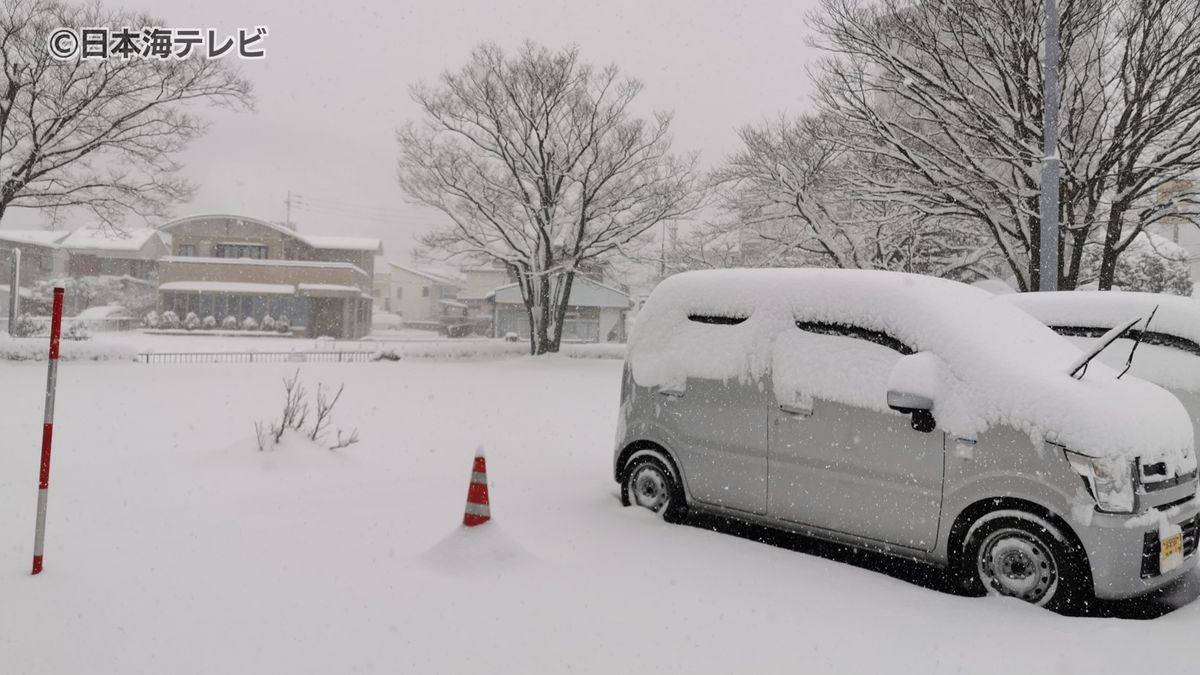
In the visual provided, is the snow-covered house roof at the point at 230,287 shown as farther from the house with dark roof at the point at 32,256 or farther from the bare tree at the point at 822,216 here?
the bare tree at the point at 822,216

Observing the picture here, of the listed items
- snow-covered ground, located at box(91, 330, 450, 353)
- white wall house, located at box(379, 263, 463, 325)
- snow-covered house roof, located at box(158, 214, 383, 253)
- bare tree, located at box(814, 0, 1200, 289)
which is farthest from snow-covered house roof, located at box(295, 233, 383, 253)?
bare tree, located at box(814, 0, 1200, 289)

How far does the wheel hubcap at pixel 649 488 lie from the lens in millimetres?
5730

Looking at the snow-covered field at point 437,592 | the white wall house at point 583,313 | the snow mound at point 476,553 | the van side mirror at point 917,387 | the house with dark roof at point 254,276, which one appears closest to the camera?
the snow-covered field at point 437,592

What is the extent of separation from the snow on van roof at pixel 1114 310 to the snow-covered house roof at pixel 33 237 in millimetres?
61410

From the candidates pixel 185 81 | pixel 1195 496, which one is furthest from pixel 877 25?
pixel 185 81

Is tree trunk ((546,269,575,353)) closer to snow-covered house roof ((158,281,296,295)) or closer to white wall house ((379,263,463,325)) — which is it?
snow-covered house roof ((158,281,296,295))

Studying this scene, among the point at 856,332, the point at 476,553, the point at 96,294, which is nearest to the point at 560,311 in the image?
the point at 856,332

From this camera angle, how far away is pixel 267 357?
85.1 feet

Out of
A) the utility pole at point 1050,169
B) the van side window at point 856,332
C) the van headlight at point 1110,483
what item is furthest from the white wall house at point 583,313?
the van headlight at point 1110,483

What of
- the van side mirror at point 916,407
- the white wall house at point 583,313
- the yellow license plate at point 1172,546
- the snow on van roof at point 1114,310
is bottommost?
the yellow license plate at point 1172,546

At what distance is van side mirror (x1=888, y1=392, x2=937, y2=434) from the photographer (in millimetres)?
4176

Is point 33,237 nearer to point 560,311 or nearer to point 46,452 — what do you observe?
point 560,311

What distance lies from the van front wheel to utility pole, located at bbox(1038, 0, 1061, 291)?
7.54 m

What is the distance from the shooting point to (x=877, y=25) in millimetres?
15859
